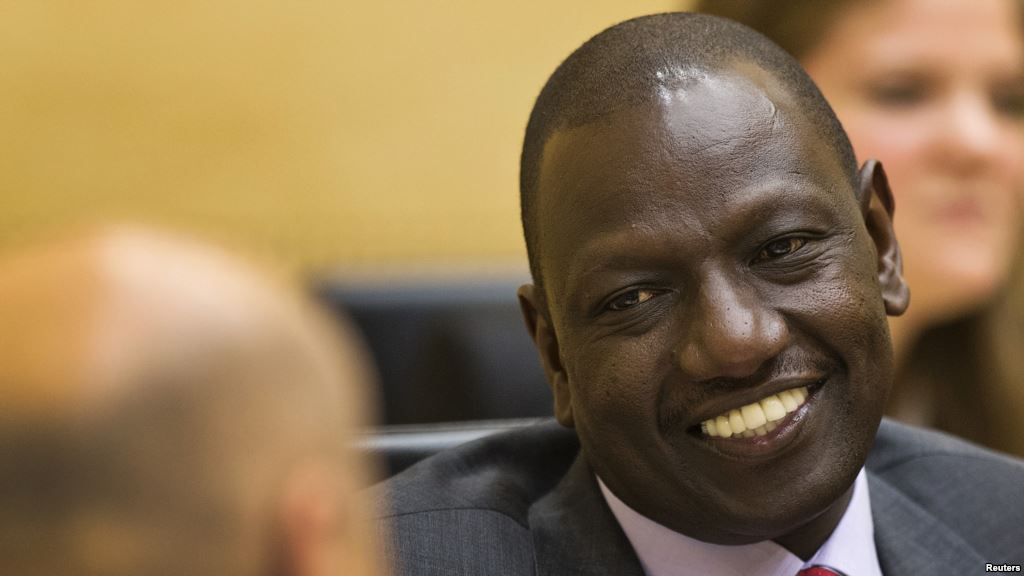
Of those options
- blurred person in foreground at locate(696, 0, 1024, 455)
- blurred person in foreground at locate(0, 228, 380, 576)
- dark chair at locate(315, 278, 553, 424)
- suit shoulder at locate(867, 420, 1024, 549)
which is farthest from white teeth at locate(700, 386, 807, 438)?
blurred person in foreground at locate(696, 0, 1024, 455)

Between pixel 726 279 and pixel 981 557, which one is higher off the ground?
pixel 726 279

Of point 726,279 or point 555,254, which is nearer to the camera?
point 726,279

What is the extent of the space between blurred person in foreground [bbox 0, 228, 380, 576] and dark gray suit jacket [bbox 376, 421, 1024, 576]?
2.85 feet

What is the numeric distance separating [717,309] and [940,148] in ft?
5.57

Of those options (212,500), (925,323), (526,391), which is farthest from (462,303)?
(212,500)

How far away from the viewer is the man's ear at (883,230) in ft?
5.91

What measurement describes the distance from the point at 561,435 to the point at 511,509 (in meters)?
0.21

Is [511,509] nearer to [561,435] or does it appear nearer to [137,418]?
[561,435]

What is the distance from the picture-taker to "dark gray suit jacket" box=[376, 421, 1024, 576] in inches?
69.4

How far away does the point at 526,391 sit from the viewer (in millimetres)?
2967

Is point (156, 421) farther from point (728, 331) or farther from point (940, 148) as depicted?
point (940, 148)

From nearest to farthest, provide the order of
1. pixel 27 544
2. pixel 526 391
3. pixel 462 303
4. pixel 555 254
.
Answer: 1. pixel 27 544
2. pixel 555 254
3. pixel 526 391
4. pixel 462 303

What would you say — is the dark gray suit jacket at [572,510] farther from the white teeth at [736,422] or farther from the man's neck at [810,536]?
the white teeth at [736,422]

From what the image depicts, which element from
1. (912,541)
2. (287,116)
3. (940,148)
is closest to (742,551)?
(912,541)
